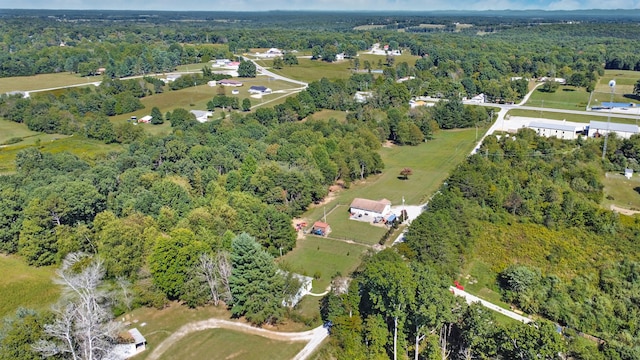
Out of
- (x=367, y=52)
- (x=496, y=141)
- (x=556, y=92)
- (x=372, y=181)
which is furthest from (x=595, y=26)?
(x=372, y=181)

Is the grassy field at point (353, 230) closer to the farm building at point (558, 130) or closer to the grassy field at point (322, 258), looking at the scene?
the grassy field at point (322, 258)

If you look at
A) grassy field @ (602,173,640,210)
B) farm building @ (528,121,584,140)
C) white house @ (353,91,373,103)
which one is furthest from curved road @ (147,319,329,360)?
white house @ (353,91,373,103)

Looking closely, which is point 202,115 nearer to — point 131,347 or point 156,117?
point 156,117

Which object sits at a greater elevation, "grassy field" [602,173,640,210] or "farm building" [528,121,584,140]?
"farm building" [528,121,584,140]

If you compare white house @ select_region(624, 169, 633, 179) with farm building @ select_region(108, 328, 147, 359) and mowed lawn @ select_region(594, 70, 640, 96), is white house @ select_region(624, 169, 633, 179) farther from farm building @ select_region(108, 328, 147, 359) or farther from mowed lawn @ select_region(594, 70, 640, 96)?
farm building @ select_region(108, 328, 147, 359)

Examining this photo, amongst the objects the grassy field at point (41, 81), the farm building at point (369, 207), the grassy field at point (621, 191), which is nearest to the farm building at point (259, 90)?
the grassy field at point (41, 81)

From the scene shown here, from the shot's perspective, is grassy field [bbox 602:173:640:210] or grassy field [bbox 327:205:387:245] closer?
grassy field [bbox 327:205:387:245]

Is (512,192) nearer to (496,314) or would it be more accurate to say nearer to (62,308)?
(496,314)
